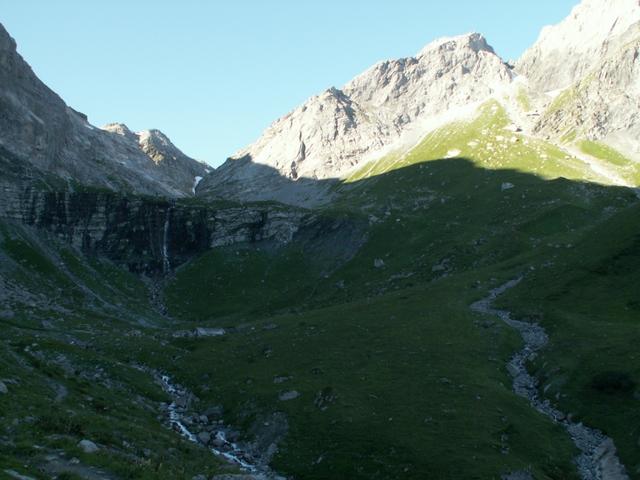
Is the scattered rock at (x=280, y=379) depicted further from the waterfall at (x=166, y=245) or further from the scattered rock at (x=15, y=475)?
the waterfall at (x=166, y=245)

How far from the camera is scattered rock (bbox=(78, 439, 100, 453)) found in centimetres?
3098

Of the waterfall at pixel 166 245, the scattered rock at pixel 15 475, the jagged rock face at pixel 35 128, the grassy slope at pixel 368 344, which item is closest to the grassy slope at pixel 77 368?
the grassy slope at pixel 368 344

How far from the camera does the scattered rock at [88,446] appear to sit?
30984 millimetres

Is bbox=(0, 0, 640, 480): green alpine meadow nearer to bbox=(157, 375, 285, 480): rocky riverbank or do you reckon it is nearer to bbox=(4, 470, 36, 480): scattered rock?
bbox=(4, 470, 36, 480): scattered rock

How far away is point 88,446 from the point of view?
103 ft

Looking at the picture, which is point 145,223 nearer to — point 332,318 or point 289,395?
point 332,318

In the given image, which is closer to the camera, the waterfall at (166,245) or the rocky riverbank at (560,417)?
the rocky riverbank at (560,417)

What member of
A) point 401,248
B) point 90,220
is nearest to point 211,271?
point 90,220

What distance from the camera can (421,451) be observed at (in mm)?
42219

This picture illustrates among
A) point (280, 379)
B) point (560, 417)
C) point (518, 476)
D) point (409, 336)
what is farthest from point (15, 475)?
point (409, 336)

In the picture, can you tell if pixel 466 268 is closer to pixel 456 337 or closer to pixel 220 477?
pixel 456 337

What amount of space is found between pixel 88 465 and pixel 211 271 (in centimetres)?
11729

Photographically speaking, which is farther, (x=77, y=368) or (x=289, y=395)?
(x=77, y=368)

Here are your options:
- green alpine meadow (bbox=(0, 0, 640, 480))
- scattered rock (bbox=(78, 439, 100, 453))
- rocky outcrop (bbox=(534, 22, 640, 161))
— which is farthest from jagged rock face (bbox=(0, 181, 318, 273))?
scattered rock (bbox=(78, 439, 100, 453))
